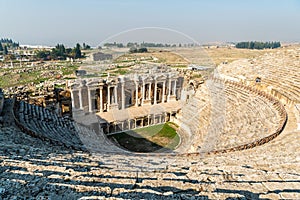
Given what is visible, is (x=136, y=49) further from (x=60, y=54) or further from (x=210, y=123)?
(x=60, y=54)

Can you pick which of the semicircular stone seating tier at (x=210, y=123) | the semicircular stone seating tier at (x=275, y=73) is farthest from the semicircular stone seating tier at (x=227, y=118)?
the semicircular stone seating tier at (x=275, y=73)

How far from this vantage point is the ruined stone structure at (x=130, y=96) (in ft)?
75.0

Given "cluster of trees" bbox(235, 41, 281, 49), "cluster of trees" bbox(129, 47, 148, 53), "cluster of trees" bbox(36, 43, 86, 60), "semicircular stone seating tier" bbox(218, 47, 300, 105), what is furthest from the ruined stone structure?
"cluster of trees" bbox(235, 41, 281, 49)

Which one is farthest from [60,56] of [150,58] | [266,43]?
[266,43]

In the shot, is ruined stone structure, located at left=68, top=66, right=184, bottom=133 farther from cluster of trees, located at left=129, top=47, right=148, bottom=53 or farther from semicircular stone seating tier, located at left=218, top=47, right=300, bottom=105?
semicircular stone seating tier, located at left=218, top=47, right=300, bottom=105

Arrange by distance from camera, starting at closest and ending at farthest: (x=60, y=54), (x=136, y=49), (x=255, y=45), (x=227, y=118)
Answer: (x=227, y=118), (x=136, y=49), (x=60, y=54), (x=255, y=45)

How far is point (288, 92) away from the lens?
1791 centimetres

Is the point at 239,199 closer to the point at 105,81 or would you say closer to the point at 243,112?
the point at 243,112

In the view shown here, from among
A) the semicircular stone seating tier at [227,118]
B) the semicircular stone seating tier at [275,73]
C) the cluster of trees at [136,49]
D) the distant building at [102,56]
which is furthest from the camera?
the distant building at [102,56]

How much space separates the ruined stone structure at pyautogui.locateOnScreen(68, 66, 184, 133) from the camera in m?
22.9

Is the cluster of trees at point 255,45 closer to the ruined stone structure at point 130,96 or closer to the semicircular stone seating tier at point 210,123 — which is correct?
the ruined stone structure at point 130,96

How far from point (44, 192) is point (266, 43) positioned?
487 ft

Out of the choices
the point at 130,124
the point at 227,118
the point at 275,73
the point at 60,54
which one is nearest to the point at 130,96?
the point at 130,124

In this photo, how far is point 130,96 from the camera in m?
26.5
